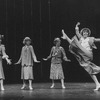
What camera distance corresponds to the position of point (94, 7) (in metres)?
14.1

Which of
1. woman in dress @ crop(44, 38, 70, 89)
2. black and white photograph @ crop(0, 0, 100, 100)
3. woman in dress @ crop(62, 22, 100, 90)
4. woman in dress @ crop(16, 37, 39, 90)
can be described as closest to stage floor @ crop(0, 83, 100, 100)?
woman in dress @ crop(62, 22, 100, 90)

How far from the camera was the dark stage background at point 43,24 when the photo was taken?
1414 centimetres

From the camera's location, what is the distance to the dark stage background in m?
14.1

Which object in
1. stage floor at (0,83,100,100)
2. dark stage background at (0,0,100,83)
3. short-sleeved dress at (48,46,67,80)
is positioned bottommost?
stage floor at (0,83,100,100)

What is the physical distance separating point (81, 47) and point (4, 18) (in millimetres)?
5034

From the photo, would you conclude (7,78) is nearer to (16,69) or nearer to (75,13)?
(16,69)

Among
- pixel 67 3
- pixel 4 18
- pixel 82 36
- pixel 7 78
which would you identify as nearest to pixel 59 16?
pixel 67 3

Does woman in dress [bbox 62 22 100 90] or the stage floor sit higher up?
woman in dress [bbox 62 22 100 90]

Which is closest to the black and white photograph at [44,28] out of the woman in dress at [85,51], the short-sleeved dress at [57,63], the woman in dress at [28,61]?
the short-sleeved dress at [57,63]

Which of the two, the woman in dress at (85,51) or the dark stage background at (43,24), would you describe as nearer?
the woman in dress at (85,51)

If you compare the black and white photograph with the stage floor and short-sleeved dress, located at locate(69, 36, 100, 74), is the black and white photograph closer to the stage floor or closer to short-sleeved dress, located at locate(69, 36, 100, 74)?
short-sleeved dress, located at locate(69, 36, 100, 74)

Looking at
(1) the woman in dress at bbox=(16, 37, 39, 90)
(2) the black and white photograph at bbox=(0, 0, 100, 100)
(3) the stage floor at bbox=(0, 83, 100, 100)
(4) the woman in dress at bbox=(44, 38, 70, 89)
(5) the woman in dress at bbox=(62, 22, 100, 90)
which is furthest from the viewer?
(2) the black and white photograph at bbox=(0, 0, 100, 100)

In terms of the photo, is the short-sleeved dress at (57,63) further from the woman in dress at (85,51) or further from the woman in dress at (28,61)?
the woman in dress at (85,51)

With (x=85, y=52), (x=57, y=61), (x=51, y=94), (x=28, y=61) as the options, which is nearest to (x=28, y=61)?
(x=28, y=61)
